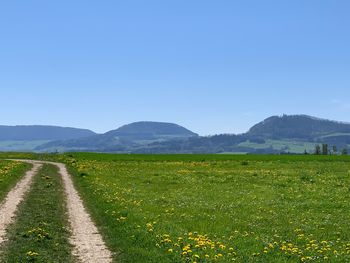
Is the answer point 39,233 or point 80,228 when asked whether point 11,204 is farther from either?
point 39,233

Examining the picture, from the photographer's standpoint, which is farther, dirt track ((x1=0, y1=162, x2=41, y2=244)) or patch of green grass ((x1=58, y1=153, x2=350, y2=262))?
dirt track ((x1=0, y1=162, x2=41, y2=244))

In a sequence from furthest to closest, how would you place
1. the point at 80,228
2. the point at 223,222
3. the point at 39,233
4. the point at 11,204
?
the point at 11,204
the point at 223,222
the point at 80,228
the point at 39,233

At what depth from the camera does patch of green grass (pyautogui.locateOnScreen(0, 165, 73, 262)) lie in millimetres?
17156

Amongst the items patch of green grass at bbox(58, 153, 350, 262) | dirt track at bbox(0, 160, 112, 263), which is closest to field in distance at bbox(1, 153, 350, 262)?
patch of green grass at bbox(58, 153, 350, 262)

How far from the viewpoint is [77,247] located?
1881 cm

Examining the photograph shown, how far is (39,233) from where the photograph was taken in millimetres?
21016

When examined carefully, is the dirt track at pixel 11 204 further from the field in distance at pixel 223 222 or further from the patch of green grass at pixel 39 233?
the field in distance at pixel 223 222

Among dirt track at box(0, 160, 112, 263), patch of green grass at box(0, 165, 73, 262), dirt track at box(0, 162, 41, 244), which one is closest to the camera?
patch of green grass at box(0, 165, 73, 262)

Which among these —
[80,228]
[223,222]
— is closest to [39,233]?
[80,228]

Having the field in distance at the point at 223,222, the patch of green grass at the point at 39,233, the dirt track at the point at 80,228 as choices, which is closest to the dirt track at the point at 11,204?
the dirt track at the point at 80,228

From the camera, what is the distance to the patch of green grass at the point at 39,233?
675 inches

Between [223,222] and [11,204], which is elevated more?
[11,204]

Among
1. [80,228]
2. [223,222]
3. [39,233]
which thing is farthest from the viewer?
[223,222]

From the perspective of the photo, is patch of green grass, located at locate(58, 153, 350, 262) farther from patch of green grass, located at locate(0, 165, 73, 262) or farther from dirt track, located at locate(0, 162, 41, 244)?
dirt track, located at locate(0, 162, 41, 244)
